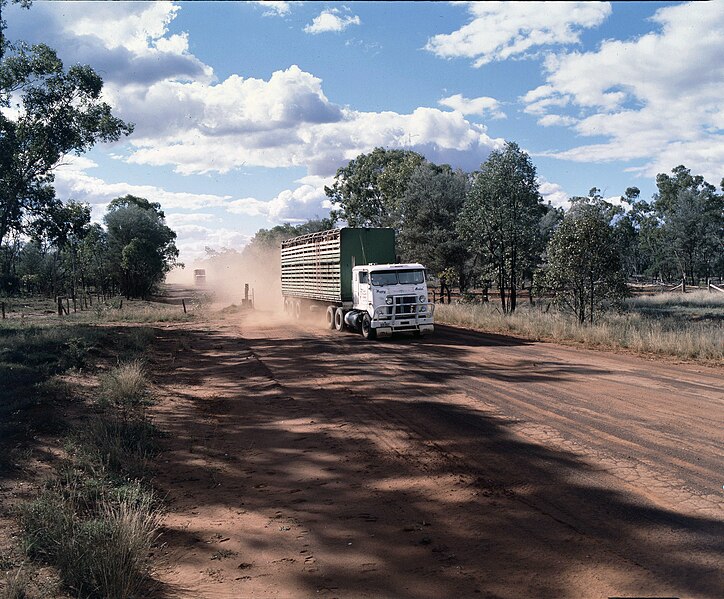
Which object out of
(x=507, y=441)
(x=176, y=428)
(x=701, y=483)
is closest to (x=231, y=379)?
(x=176, y=428)

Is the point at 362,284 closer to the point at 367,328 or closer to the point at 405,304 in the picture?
the point at 367,328

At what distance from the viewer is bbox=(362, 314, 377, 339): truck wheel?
66.7ft

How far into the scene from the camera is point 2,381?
11156mm

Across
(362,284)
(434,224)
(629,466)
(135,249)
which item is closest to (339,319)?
(362,284)

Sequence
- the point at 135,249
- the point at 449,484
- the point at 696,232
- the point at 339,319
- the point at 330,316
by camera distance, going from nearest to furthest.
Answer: the point at 449,484, the point at 339,319, the point at 330,316, the point at 135,249, the point at 696,232

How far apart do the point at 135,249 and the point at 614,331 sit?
154 ft

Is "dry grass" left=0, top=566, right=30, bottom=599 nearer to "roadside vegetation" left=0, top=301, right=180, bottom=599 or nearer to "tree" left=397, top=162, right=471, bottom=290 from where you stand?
"roadside vegetation" left=0, top=301, right=180, bottom=599

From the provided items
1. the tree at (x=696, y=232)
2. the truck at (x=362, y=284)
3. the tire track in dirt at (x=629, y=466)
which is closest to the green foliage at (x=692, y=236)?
the tree at (x=696, y=232)

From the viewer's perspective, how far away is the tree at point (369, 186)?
58375 millimetres

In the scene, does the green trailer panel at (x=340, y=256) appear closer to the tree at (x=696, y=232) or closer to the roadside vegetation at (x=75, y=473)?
the roadside vegetation at (x=75, y=473)

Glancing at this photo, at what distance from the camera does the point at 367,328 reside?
2073 cm

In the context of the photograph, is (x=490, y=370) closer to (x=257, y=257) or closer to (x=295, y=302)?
(x=295, y=302)

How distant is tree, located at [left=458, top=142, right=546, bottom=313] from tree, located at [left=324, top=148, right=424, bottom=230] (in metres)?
29.8

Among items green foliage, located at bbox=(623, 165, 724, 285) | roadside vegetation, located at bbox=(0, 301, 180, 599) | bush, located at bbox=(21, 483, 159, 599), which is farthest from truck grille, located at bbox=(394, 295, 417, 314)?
green foliage, located at bbox=(623, 165, 724, 285)
